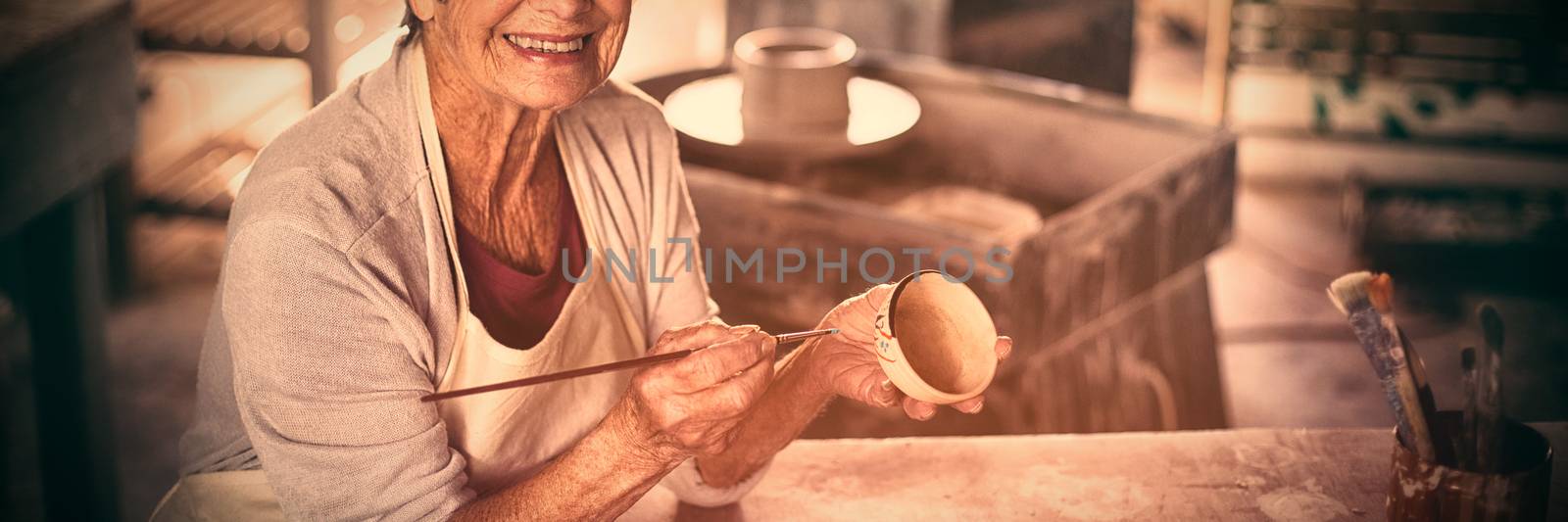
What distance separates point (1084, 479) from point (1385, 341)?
531 millimetres

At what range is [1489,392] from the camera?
1684 mm

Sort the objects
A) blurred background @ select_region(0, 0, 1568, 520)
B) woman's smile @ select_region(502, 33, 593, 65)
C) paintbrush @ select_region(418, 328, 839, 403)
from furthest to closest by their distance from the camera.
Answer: blurred background @ select_region(0, 0, 1568, 520), woman's smile @ select_region(502, 33, 593, 65), paintbrush @ select_region(418, 328, 839, 403)

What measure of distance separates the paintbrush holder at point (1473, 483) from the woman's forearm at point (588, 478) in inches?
34.8

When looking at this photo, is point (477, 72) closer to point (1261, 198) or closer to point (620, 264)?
point (620, 264)

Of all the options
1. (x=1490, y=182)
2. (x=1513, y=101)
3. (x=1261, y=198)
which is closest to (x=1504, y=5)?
(x=1513, y=101)

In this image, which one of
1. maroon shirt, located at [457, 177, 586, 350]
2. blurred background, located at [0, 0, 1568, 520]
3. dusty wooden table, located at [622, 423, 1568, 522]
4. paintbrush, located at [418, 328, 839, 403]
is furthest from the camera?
blurred background, located at [0, 0, 1568, 520]

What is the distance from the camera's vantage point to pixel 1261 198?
226 inches

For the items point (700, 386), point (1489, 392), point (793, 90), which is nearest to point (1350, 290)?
point (1489, 392)

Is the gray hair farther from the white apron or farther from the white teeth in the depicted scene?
the white teeth

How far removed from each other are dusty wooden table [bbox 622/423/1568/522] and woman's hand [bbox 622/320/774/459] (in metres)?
0.37

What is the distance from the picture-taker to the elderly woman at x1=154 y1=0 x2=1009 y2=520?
163 centimetres

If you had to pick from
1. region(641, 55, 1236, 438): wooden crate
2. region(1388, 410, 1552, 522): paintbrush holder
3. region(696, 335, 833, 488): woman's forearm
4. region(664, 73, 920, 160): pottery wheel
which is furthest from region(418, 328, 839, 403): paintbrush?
region(664, 73, 920, 160): pottery wheel

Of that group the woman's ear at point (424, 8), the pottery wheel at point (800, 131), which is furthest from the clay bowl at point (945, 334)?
the pottery wheel at point (800, 131)

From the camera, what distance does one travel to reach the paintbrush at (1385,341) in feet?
5.56
